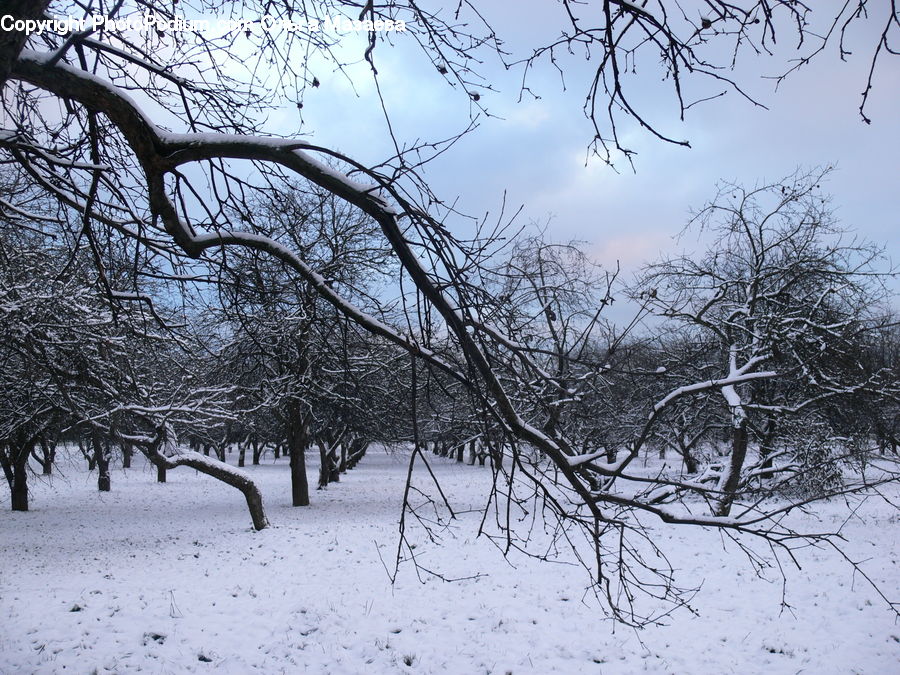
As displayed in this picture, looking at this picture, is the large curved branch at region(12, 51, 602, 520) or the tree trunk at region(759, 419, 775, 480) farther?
the tree trunk at region(759, 419, 775, 480)

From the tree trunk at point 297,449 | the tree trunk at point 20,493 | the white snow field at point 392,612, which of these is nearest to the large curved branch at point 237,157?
the white snow field at point 392,612

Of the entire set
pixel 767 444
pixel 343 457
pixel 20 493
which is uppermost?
pixel 767 444

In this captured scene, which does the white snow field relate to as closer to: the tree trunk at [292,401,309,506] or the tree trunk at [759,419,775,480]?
the tree trunk at [759,419,775,480]

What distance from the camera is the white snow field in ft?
21.0

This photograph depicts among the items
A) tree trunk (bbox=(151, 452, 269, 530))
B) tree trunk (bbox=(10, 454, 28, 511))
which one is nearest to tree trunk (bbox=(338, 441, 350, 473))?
tree trunk (bbox=(10, 454, 28, 511))

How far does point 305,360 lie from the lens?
15984mm

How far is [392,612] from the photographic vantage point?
7.77m

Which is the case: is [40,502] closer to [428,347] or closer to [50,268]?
[50,268]

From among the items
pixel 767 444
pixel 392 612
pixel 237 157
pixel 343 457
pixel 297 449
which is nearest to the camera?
pixel 237 157

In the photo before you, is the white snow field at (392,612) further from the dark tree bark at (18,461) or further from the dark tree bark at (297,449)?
the dark tree bark at (297,449)

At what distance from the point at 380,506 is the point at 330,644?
1029 centimetres

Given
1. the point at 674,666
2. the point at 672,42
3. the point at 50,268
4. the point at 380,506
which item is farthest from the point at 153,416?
the point at 672,42


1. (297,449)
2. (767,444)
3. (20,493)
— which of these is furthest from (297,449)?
(767,444)

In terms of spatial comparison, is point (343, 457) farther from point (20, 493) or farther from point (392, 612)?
point (392, 612)
